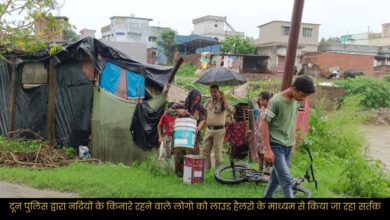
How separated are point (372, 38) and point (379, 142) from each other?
52762 mm

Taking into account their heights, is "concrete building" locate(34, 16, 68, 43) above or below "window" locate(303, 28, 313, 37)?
below

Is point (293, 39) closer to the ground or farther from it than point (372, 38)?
closer to the ground

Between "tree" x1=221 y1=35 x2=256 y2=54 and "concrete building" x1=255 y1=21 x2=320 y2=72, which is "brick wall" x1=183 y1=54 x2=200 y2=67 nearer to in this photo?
"tree" x1=221 y1=35 x2=256 y2=54

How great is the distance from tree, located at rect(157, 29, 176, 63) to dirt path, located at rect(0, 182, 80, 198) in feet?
140

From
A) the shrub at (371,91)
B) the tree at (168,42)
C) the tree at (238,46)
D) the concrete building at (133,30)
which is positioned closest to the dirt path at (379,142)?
the shrub at (371,91)

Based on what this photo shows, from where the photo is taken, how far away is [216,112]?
7.83 metres

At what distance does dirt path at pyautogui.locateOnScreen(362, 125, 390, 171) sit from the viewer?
15.9 meters

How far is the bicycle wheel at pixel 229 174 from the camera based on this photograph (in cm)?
720

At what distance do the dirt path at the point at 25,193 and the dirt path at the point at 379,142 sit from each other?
9.55 m

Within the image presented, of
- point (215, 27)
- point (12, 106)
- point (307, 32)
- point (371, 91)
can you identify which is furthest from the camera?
point (215, 27)

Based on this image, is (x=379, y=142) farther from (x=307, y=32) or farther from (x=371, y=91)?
(x=307, y=32)

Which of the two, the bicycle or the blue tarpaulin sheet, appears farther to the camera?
the blue tarpaulin sheet

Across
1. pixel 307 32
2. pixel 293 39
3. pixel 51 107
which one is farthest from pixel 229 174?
pixel 307 32

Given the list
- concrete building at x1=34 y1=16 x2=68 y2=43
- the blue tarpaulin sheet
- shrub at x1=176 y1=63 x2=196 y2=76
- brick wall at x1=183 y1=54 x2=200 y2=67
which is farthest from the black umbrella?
brick wall at x1=183 y1=54 x2=200 y2=67
